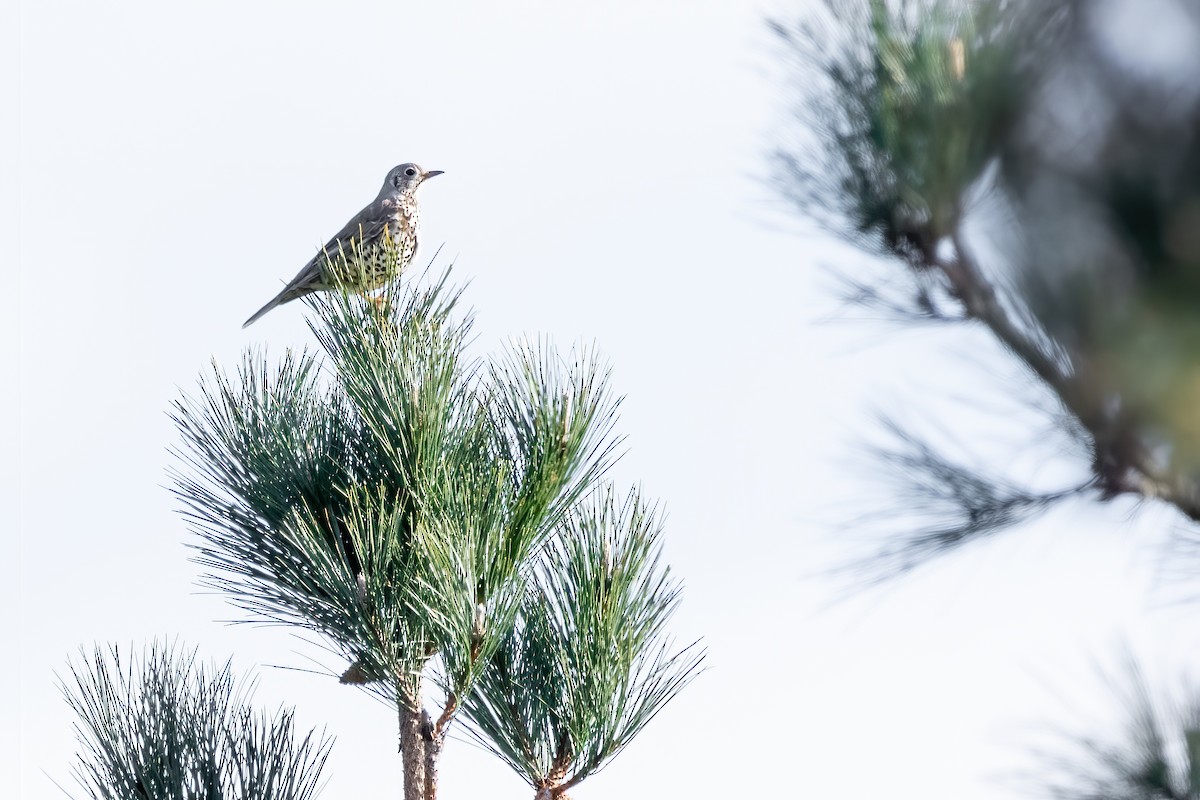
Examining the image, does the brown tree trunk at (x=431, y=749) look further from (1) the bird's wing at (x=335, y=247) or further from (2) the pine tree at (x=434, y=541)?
(1) the bird's wing at (x=335, y=247)

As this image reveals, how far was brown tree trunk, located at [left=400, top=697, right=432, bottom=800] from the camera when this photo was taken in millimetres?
3248

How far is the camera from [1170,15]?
78.2 inches

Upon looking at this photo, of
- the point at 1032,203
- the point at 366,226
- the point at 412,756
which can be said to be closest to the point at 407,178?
the point at 366,226

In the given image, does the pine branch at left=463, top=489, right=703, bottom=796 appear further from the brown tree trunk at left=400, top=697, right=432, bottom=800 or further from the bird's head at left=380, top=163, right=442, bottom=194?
the bird's head at left=380, top=163, right=442, bottom=194

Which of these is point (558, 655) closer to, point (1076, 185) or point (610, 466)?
point (610, 466)

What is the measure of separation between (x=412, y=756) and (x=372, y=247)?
1.67m

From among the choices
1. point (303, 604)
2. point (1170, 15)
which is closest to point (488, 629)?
point (303, 604)

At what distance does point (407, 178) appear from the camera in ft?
22.5

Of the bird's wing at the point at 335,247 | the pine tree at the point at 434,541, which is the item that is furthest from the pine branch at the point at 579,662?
the bird's wing at the point at 335,247

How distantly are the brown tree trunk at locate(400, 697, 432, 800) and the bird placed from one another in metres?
1.14

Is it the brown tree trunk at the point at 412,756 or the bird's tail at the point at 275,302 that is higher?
the bird's tail at the point at 275,302

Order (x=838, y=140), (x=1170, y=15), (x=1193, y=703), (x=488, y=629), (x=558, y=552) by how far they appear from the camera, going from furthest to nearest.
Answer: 1. (x=558, y=552)
2. (x=488, y=629)
3. (x=838, y=140)
4. (x=1193, y=703)
5. (x=1170, y=15)

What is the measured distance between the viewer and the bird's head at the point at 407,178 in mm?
6645

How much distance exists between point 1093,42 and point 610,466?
1.78 meters
